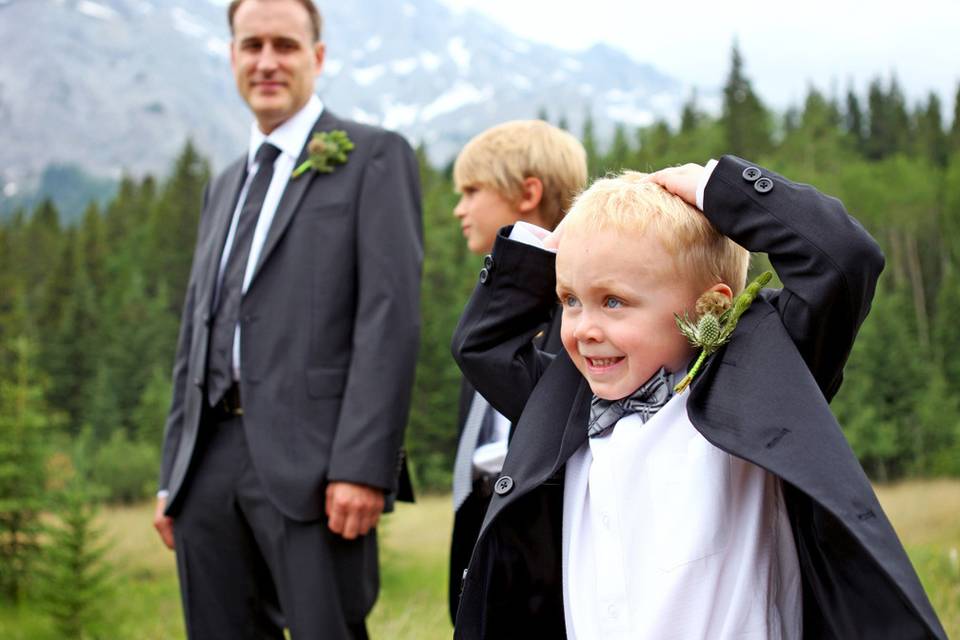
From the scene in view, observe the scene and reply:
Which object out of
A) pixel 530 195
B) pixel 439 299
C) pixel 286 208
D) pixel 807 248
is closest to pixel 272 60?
pixel 286 208

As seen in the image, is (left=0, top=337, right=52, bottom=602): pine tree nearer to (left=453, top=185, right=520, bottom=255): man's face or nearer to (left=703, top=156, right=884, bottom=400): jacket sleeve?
(left=453, top=185, right=520, bottom=255): man's face

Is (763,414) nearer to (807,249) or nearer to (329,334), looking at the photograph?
(807,249)

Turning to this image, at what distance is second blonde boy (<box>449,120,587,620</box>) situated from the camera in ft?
10.1

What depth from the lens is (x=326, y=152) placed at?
3.25 meters

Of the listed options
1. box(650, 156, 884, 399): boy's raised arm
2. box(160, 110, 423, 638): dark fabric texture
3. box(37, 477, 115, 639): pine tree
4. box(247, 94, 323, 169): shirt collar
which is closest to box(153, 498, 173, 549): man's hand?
box(160, 110, 423, 638): dark fabric texture

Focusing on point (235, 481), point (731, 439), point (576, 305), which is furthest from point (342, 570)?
point (731, 439)

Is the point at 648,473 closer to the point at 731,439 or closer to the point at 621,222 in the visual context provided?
the point at 731,439

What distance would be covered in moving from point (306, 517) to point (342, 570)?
0.75 ft

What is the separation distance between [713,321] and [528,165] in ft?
4.87

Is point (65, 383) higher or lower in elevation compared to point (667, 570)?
lower

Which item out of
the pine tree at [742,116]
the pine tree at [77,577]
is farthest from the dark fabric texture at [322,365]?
the pine tree at [742,116]

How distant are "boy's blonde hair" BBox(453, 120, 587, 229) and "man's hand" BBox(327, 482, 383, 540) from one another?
104 cm

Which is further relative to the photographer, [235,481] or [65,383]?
[65,383]

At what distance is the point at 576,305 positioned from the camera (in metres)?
1.89
